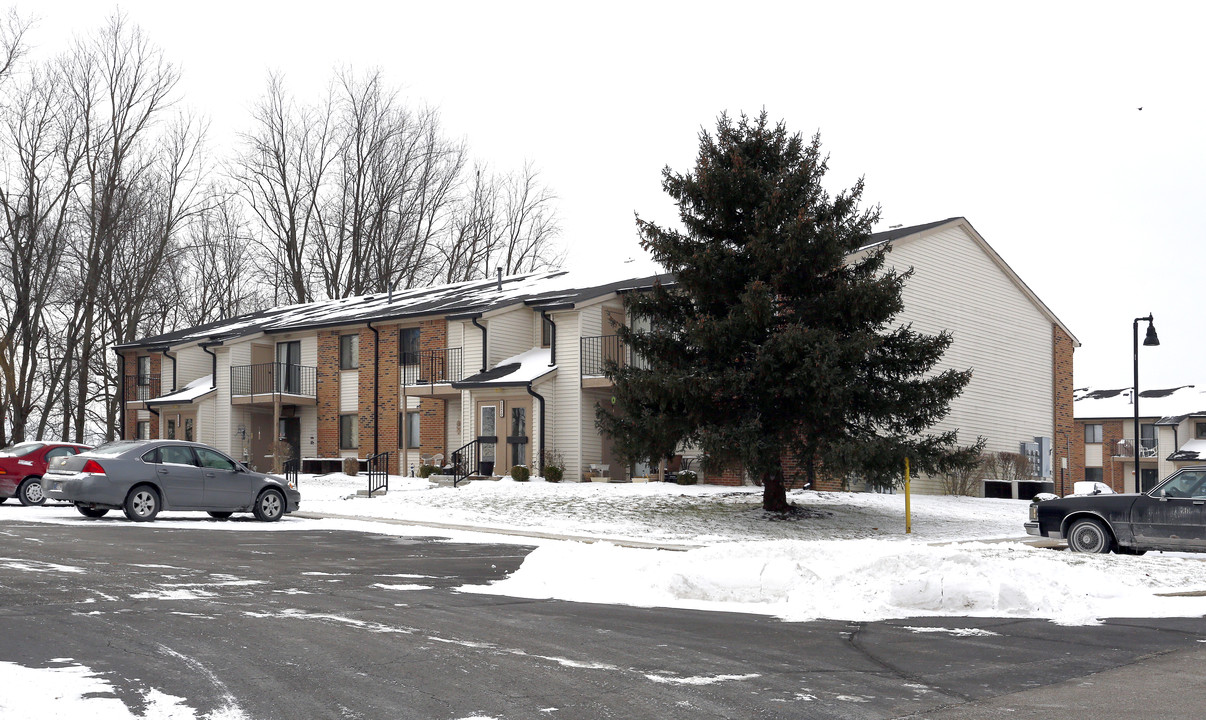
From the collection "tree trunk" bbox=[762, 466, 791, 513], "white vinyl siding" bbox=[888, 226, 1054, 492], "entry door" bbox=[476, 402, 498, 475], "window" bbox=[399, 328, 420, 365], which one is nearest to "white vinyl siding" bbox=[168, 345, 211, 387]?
"window" bbox=[399, 328, 420, 365]

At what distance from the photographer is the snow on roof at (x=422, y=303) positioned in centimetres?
3616

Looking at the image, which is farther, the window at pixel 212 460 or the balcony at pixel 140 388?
the balcony at pixel 140 388

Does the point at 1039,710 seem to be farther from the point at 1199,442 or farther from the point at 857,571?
the point at 1199,442

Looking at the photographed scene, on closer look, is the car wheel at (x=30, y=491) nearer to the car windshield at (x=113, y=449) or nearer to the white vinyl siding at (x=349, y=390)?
the car windshield at (x=113, y=449)

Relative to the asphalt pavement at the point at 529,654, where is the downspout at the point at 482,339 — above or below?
above

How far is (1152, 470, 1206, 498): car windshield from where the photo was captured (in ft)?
51.6

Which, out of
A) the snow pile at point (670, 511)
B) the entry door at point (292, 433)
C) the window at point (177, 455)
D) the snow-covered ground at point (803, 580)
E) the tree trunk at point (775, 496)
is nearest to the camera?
the snow-covered ground at point (803, 580)

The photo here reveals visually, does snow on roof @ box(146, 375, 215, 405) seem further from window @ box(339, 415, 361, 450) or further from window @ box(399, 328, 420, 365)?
window @ box(399, 328, 420, 365)

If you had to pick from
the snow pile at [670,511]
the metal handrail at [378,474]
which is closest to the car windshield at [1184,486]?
the snow pile at [670,511]

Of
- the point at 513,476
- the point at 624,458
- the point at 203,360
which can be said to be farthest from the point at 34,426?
the point at 624,458

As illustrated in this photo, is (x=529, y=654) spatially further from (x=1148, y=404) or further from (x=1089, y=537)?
(x=1148, y=404)

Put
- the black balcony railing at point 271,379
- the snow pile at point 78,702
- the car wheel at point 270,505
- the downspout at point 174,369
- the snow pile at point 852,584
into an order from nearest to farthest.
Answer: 1. the snow pile at point 78,702
2. the snow pile at point 852,584
3. the car wheel at point 270,505
4. the black balcony railing at point 271,379
5. the downspout at point 174,369

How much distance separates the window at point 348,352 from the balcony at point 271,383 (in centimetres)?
147

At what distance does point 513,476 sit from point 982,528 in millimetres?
13524
